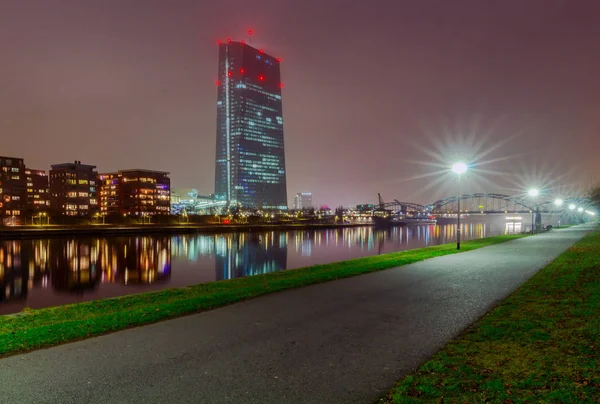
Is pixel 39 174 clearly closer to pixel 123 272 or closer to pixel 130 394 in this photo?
pixel 123 272

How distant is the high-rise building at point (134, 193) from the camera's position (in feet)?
567

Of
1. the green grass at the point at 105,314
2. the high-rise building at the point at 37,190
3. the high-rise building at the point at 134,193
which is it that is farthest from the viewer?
the high-rise building at the point at 134,193

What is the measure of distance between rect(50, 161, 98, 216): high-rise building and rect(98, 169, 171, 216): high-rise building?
11046mm

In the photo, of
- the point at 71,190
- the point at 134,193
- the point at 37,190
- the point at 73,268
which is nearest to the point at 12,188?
the point at 71,190

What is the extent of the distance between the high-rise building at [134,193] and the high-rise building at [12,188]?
37.8 metres

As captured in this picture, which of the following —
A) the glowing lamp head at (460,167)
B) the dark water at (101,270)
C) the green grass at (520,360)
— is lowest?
the dark water at (101,270)

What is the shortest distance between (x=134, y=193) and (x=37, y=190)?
37309 millimetres

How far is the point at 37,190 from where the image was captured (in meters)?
160

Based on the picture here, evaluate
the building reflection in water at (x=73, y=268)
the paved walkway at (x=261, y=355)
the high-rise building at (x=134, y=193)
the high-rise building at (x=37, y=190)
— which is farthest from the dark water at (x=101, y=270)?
the high-rise building at (x=134, y=193)

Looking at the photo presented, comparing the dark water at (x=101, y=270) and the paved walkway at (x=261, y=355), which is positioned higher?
the paved walkway at (x=261, y=355)

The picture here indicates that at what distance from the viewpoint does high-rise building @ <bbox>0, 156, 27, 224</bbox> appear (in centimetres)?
13038

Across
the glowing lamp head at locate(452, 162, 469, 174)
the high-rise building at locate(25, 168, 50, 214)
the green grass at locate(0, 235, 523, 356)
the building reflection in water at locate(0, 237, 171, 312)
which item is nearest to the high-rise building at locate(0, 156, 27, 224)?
the high-rise building at locate(25, 168, 50, 214)

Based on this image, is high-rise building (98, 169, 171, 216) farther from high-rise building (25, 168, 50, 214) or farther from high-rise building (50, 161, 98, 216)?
high-rise building (25, 168, 50, 214)

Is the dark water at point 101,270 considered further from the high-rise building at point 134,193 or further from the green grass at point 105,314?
the high-rise building at point 134,193
